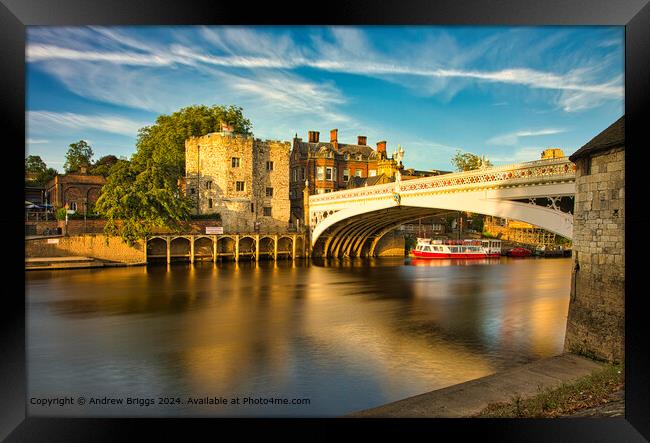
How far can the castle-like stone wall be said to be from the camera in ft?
24.9

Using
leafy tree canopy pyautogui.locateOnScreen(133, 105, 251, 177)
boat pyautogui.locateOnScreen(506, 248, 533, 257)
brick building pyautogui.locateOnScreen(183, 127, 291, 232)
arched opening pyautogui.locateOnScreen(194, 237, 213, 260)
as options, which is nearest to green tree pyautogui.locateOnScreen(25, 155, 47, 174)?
leafy tree canopy pyautogui.locateOnScreen(133, 105, 251, 177)

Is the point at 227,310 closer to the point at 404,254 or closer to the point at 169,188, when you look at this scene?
the point at 169,188

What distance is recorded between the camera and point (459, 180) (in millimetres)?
17828

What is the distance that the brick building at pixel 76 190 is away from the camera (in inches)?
1300

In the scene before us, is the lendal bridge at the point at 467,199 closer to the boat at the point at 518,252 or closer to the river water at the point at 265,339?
the river water at the point at 265,339

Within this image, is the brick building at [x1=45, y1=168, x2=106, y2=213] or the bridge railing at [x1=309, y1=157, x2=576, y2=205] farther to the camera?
the brick building at [x1=45, y1=168, x2=106, y2=213]

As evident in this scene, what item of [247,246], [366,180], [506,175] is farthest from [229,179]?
[506,175]

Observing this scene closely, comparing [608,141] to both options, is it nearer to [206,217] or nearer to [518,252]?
[206,217]

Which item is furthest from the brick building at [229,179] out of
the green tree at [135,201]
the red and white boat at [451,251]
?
the red and white boat at [451,251]

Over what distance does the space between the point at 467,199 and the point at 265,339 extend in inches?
364

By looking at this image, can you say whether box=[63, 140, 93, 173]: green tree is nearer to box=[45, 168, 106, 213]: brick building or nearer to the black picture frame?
box=[45, 168, 106, 213]: brick building

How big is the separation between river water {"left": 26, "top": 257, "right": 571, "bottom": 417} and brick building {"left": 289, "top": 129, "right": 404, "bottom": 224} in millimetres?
17872

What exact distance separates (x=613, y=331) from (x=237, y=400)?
590cm

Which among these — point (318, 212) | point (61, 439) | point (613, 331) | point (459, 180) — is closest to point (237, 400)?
point (61, 439)
